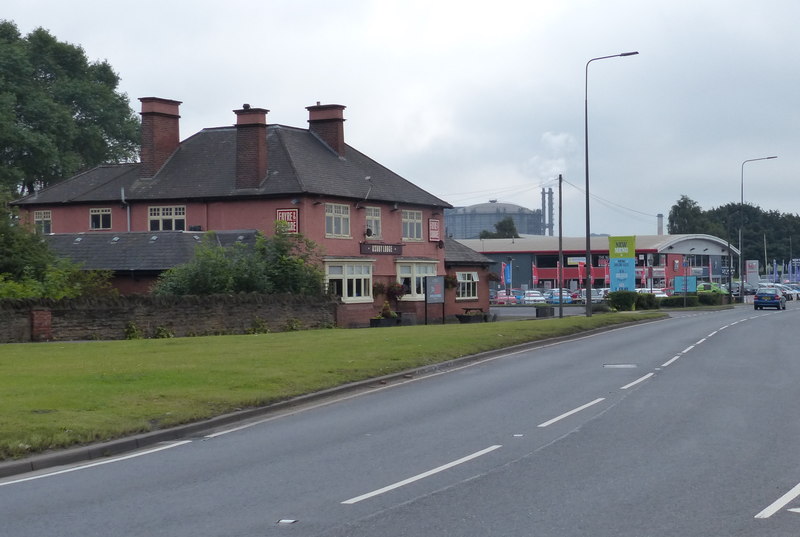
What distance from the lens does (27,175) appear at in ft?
227

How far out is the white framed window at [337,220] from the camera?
49750 millimetres

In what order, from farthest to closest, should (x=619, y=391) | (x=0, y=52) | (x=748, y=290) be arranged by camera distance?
1. (x=748, y=290)
2. (x=0, y=52)
3. (x=619, y=391)

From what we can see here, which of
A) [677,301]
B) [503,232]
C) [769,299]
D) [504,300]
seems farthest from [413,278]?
[503,232]

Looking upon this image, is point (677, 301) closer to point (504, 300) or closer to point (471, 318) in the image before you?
point (504, 300)

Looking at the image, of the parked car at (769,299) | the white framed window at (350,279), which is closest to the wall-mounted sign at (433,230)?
the white framed window at (350,279)

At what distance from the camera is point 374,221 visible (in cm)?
5331

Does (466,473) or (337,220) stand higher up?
(337,220)

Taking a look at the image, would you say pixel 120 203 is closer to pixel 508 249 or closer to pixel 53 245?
pixel 53 245

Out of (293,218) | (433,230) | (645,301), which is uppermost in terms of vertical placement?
(293,218)

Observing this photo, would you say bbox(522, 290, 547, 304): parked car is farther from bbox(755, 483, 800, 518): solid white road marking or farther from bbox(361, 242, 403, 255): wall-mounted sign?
bbox(755, 483, 800, 518): solid white road marking

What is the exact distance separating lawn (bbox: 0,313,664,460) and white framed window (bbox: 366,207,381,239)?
20.7 m

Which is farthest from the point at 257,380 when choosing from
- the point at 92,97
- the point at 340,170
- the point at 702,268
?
the point at 702,268

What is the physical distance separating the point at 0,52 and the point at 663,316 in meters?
42.8

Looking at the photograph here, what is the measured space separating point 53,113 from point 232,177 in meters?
23.1
